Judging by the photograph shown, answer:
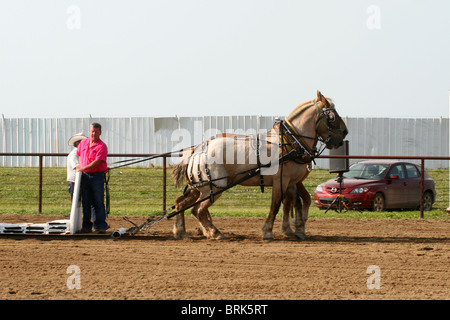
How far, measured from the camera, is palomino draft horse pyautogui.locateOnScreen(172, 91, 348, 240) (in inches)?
419

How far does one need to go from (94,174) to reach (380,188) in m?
9.36

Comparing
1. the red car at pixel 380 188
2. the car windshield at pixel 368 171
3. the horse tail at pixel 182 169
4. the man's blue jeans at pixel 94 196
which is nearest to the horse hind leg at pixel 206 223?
the horse tail at pixel 182 169

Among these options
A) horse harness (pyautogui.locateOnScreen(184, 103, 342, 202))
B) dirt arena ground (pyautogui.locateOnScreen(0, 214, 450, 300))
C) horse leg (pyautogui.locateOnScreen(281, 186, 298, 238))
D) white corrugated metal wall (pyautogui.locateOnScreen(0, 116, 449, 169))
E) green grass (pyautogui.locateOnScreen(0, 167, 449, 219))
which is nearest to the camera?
dirt arena ground (pyautogui.locateOnScreen(0, 214, 450, 300))

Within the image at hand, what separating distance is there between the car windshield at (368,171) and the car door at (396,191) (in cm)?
23

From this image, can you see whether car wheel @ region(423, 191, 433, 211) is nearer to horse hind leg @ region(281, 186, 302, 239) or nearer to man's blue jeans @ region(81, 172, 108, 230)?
horse hind leg @ region(281, 186, 302, 239)

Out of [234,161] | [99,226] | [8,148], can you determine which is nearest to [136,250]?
[99,226]

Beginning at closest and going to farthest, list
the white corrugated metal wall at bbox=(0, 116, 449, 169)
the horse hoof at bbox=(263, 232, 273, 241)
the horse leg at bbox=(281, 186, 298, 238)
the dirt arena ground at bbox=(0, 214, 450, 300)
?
the dirt arena ground at bbox=(0, 214, 450, 300)
the horse hoof at bbox=(263, 232, 273, 241)
the horse leg at bbox=(281, 186, 298, 238)
the white corrugated metal wall at bbox=(0, 116, 449, 169)

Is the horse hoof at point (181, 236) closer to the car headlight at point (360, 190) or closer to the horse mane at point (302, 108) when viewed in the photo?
the horse mane at point (302, 108)

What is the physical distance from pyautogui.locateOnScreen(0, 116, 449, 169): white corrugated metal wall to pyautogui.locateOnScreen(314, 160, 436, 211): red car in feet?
35.9

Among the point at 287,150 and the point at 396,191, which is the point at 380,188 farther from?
the point at 287,150

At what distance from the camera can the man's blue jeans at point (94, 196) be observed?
1094 centimetres

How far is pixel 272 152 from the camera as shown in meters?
10.7

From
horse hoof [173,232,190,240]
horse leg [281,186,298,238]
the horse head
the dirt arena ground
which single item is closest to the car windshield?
the dirt arena ground

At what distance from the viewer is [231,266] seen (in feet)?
27.9
